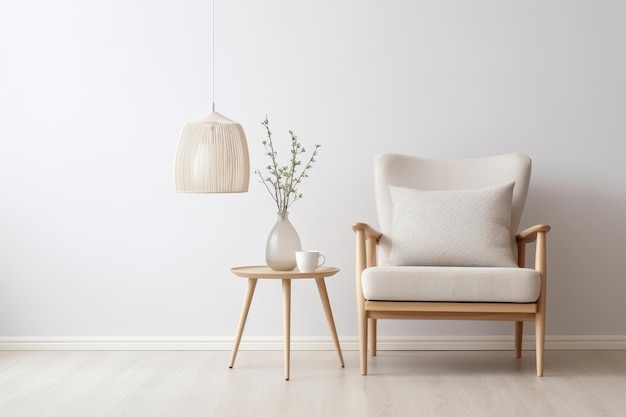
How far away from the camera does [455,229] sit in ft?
11.9

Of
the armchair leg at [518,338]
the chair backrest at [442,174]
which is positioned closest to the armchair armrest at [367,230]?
the chair backrest at [442,174]

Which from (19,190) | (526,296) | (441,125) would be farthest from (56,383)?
(441,125)

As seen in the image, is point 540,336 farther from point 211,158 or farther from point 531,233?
point 211,158

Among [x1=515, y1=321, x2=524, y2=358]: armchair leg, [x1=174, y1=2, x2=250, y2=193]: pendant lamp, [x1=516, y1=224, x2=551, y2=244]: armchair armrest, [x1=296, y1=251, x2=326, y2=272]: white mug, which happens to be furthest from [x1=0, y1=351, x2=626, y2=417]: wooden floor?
[x1=174, y1=2, x2=250, y2=193]: pendant lamp

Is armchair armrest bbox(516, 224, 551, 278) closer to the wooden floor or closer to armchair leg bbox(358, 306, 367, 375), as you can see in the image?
the wooden floor

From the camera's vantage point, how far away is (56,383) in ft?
10.8

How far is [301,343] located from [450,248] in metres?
0.94

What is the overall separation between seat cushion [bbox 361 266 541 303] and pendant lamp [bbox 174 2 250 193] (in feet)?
2.45

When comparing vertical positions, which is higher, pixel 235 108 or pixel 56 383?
pixel 235 108

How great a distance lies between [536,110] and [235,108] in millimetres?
1480

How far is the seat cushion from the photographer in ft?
10.7

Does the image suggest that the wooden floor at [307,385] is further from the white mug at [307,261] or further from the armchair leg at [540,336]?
the white mug at [307,261]

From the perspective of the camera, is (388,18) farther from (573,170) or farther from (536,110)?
(573,170)

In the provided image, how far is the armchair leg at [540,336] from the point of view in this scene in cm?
332
